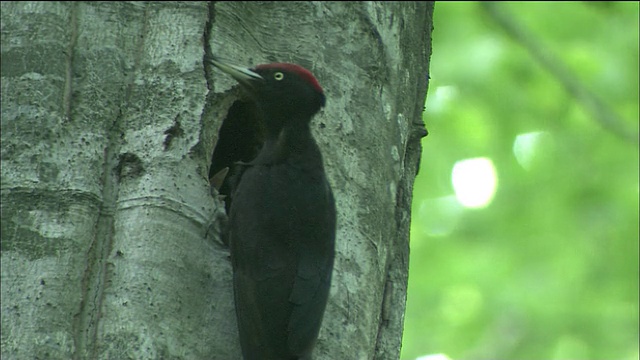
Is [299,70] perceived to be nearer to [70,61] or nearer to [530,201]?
[70,61]

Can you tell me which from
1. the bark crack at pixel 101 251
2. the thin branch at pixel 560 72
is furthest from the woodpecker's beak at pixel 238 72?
the thin branch at pixel 560 72

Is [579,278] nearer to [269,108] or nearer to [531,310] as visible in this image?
[531,310]

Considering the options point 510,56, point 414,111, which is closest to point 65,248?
point 414,111

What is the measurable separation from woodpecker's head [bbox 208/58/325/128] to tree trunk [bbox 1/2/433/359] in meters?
0.06

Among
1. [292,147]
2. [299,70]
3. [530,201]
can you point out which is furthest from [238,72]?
[530,201]

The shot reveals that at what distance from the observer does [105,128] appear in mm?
3453

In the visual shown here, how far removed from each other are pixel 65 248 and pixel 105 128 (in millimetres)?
478

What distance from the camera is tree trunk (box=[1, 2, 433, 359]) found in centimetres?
315

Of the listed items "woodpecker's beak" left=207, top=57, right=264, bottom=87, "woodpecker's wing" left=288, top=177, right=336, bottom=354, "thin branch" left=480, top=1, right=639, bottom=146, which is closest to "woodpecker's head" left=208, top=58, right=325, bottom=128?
"woodpecker's beak" left=207, top=57, right=264, bottom=87

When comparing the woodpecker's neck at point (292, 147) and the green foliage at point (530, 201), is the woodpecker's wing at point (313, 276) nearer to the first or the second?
the woodpecker's neck at point (292, 147)

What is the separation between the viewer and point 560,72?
6609 mm

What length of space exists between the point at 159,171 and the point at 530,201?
5261 millimetres

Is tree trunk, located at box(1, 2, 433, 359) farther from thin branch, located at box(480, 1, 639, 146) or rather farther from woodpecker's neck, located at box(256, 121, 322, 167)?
thin branch, located at box(480, 1, 639, 146)

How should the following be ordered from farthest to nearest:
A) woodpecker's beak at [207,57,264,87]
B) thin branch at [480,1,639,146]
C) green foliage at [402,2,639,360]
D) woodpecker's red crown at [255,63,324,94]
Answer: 1. green foliage at [402,2,639,360]
2. thin branch at [480,1,639,146]
3. woodpecker's red crown at [255,63,324,94]
4. woodpecker's beak at [207,57,264,87]
